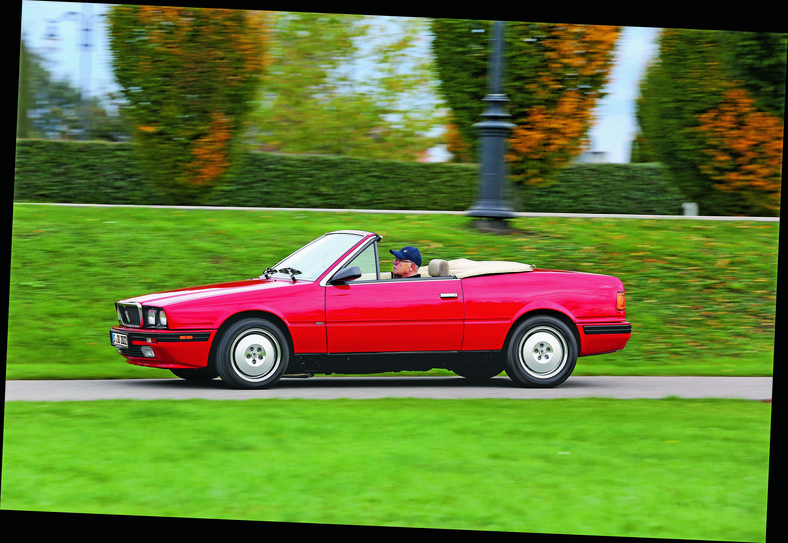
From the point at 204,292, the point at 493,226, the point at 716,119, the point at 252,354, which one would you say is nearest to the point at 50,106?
the point at 493,226

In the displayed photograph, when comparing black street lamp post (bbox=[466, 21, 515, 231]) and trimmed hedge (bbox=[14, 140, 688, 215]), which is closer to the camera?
black street lamp post (bbox=[466, 21, 515, 231])

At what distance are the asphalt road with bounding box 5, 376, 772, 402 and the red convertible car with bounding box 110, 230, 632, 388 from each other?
187 millimetres

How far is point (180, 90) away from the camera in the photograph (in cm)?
1341

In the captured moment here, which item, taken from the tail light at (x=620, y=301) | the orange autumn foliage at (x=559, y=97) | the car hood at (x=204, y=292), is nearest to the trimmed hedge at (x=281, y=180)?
the orange autumn foliage at (x=559, y=97)

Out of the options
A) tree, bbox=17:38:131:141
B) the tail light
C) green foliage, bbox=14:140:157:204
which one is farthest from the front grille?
tree, bbox=17:38:131:141

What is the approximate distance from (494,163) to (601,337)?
338 cm

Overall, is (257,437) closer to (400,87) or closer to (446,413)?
(446,413)

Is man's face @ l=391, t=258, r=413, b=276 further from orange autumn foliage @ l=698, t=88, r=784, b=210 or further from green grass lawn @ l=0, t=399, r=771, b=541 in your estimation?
orange autumn foliage @ l=698, t=88, r=784, b=210

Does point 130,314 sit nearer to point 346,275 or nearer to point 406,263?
point 346,275

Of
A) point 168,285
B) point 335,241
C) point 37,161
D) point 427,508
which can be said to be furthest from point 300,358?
point 37,161

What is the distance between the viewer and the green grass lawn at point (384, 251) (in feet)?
31.6

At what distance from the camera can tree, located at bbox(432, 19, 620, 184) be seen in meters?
13.9

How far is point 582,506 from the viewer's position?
5.26 meters

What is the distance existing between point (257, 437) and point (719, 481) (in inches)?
126
